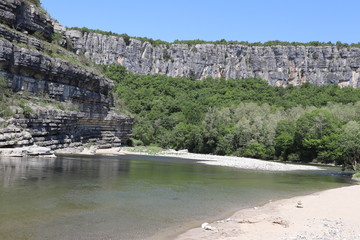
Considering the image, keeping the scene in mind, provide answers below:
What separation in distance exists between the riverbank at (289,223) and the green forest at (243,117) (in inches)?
865

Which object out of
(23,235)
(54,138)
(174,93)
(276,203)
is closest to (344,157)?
(276,203)

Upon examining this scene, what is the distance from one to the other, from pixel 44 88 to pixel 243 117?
48.5m

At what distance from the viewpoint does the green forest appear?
64.2 m

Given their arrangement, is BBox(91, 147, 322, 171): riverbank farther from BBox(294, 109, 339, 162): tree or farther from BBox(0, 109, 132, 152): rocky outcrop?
BBox(294, 109, 339, 162): tree

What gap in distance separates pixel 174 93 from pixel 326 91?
54090mm

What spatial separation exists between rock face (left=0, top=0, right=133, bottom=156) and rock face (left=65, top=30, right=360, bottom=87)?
277ft

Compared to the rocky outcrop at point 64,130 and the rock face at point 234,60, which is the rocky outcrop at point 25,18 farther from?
the rock face at point 234,60

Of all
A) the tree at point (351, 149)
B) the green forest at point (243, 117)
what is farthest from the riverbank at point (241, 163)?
the tree at point (351, 149)

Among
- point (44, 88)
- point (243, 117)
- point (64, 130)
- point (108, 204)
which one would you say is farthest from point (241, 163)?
point (108, 204)

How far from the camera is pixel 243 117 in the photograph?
84.4 meters

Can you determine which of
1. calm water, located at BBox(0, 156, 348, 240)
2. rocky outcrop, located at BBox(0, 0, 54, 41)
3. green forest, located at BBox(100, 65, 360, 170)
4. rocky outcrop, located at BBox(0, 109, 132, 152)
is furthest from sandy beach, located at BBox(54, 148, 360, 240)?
rocky outcrop, located at BBox(0, 0, 54, 41)

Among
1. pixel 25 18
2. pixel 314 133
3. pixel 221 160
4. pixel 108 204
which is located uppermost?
pixel 25 18

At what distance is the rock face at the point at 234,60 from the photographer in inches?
5714

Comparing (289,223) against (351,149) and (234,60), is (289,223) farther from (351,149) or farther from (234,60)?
(234,60)
